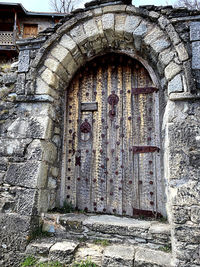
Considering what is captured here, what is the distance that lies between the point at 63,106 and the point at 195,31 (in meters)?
1.81

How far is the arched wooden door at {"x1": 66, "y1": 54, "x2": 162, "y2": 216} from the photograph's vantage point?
2428 millimetres

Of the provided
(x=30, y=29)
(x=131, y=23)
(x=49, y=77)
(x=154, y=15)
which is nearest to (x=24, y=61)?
(x=49, y=77)

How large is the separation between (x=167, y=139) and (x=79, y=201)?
1.38m

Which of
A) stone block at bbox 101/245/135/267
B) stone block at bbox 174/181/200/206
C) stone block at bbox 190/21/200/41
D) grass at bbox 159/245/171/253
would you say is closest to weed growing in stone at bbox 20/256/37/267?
stone block at bbox 101/245/135/267

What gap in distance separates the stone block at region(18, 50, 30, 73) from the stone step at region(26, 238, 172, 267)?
2.03 m

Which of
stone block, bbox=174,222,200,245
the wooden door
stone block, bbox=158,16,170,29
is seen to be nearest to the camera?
stone block, bbox=174,222,200,245

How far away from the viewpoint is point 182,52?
81.8 inches

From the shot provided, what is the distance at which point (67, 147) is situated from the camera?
2.72m

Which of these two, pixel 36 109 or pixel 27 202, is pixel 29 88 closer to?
pixel 36 109

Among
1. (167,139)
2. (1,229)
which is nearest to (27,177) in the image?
(1,229)

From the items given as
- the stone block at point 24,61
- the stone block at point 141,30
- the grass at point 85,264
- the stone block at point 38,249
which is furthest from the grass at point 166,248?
the stone block at point 24,61

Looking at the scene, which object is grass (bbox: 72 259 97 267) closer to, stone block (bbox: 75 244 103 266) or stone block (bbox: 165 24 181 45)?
stone block (bbox: 75 244 103 266)

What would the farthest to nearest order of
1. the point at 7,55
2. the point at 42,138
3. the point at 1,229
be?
1. the point at 7,55
2. the point at 42,138
3. the point at 1,229

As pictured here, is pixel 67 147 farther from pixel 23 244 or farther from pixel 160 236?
pixel 160 236
